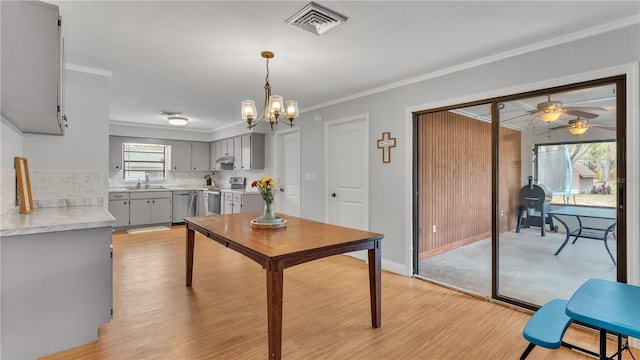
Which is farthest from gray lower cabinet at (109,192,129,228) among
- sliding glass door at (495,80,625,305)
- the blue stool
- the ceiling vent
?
the blue stool

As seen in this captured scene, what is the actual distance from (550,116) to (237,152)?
554cm

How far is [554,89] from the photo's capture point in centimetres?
258

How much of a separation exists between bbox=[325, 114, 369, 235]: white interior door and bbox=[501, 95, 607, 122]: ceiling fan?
1901mm

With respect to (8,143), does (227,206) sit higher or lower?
lower

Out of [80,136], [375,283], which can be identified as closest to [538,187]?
[375,283]

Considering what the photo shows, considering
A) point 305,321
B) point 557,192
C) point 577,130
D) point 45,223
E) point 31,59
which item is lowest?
point 305,321

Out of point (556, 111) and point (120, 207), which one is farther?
point (120, 207)

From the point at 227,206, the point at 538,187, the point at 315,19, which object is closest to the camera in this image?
the point at 315,19

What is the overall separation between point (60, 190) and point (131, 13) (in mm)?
2057

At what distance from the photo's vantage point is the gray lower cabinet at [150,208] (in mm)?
6430

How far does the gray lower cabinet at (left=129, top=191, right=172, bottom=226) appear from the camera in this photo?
6430 millimetres

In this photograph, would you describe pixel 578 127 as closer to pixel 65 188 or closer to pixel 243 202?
pixel 65 188

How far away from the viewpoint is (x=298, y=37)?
2521mm

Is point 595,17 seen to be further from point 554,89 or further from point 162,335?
point 162,335
